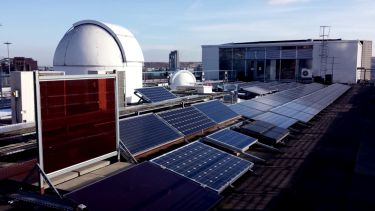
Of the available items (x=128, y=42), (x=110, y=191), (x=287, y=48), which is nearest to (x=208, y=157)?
(x=110, y=191)

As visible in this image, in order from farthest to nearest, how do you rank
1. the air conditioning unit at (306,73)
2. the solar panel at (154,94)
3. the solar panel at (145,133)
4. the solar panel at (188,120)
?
the air conditioning unit at (306,73)
the solar panel at (154,94)
the solar panel at (188,120)
the solar panel at (145,133)

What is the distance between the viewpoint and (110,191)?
8438 millimetres

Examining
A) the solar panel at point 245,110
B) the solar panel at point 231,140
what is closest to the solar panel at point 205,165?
the solar panel at point 231,140

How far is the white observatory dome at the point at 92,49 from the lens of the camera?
2269 centimetres

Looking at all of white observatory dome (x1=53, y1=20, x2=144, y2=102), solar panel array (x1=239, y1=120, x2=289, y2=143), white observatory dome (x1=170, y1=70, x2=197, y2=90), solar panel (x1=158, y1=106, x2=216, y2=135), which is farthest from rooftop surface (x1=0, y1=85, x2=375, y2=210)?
white observatory dome (x1=170, y1=70, x2=197, y2=90)

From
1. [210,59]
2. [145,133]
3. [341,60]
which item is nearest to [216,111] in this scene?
[145,133]

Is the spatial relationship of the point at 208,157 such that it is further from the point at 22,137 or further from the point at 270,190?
the point at 22,137

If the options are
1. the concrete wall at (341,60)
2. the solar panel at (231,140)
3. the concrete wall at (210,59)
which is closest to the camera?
the solar panel at (231,140)

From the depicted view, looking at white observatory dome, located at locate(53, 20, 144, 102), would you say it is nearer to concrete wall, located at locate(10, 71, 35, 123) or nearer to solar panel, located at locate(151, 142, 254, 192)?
concrete wall, located at locate(10, 71, 35, 123)

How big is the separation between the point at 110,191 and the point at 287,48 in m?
67.3

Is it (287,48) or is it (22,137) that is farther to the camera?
(287,48)

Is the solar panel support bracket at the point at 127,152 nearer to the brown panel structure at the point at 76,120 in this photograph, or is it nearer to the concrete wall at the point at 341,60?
the brown panel structure at the point at 76,120

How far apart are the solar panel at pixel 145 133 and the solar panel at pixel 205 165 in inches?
41.2

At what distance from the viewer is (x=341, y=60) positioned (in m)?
68.6
